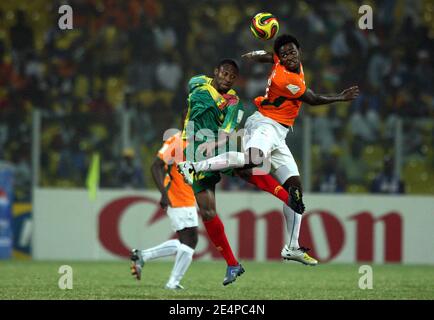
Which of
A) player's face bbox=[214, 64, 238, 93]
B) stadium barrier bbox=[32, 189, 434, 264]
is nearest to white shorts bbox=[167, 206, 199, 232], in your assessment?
player's face bbox=[214, 64, 238, 93]

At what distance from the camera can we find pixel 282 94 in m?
10.6

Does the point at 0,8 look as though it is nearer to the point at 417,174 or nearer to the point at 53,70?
the point at 53,70

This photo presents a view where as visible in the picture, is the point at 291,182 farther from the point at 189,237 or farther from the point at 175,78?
the point at 175,78

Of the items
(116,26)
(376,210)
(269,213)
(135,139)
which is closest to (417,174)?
(376,210)

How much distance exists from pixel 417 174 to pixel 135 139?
→ 496 centimetres

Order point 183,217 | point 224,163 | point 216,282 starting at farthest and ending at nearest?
1. point 216,282
2. point 183,217
3. point 224,163

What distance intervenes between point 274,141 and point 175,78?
9139 millimetres

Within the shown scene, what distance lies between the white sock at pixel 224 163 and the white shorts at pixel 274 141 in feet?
0.69

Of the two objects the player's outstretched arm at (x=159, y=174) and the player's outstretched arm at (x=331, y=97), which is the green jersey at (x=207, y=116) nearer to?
the player's outstretched arm at (x=331, y=97)

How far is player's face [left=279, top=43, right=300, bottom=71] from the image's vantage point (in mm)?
10352

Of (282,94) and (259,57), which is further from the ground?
(259,57)

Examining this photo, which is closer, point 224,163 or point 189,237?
point 224,163

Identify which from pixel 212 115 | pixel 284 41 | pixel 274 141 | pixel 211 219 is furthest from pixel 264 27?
pixel 211 219

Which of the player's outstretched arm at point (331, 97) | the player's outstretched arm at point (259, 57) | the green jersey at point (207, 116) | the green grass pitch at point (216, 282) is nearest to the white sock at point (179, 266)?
the green grass pitch at point (216, 282)
